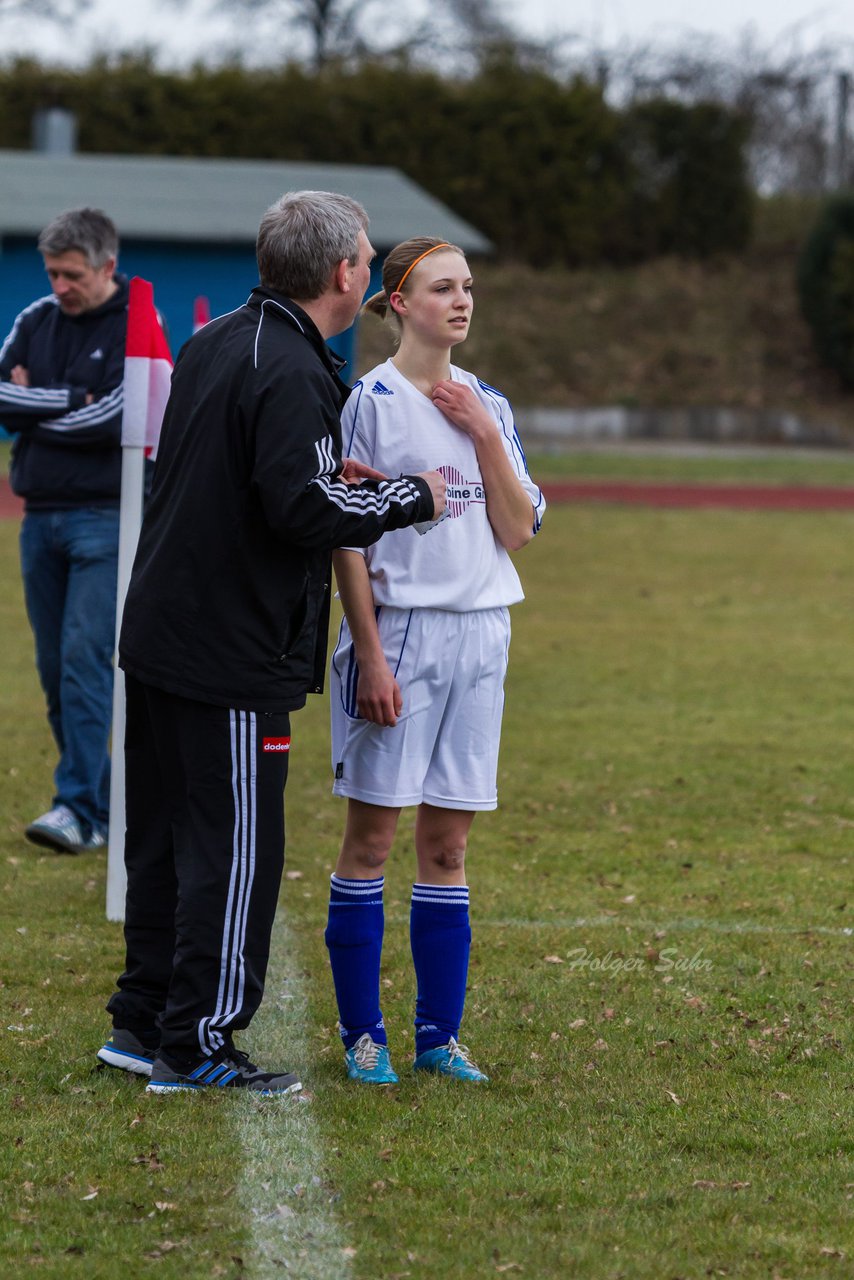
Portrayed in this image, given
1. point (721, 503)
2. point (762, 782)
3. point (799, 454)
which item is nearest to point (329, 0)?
point (799, 454)

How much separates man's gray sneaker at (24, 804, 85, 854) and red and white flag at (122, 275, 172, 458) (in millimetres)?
1836

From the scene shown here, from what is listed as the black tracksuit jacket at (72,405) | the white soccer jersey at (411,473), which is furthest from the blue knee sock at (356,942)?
the black tracksuit jacket at (72,405)

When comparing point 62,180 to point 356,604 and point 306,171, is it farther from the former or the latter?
point 356,604

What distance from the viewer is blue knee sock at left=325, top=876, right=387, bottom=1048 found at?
4.25 metres

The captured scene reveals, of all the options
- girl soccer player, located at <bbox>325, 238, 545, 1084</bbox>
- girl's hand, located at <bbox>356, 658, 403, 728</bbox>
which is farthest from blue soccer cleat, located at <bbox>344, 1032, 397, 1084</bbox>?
girl's hand, located at <bbox>356, 658, 403, 728</bbox>

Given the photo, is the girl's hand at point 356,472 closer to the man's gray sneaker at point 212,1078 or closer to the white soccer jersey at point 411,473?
the white soccer jersey at point 411,473

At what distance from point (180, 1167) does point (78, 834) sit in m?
3.17

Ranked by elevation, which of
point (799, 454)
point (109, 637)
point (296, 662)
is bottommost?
point (799, 454)

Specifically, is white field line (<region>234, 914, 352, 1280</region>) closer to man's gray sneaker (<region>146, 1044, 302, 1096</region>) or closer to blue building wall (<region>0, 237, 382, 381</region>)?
man's gray sneaker (<region>146, 1044, 302, 1096</region>)

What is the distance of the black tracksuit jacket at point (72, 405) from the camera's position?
634cm

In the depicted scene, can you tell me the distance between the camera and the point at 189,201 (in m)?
30.6

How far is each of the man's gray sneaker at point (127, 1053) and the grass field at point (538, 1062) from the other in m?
0.05

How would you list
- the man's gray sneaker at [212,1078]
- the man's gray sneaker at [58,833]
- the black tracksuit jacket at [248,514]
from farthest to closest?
1. the man's gray sneaker at [58,833]
2. the man's gray sneaker at [212,1078]
3. the black tracksuit jacket at [248,514]

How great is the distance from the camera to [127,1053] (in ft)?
14.0
